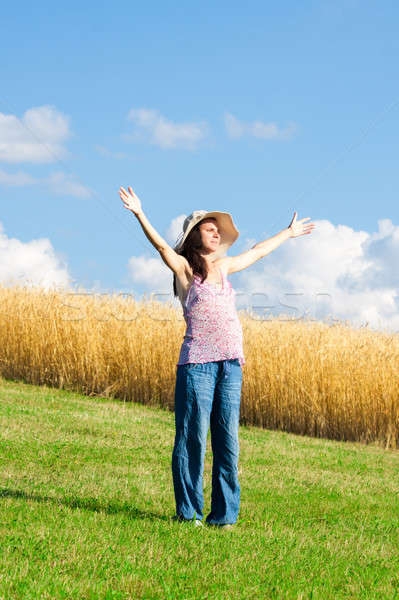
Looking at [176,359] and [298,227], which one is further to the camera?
[176,359]

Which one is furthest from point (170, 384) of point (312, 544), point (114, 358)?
point (312, 544)

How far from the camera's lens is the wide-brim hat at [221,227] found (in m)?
5.39

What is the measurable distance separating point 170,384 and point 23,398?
3244 mm

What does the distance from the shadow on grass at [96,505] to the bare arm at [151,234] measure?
7.13 ft

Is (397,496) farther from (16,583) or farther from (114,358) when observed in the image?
(114,358)

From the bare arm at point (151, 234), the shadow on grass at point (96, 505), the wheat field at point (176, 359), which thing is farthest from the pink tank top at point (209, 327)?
the wheat field at point (176, 359)

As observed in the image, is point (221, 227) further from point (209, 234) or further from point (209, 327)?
point (209, 327)

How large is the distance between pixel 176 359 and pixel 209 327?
1026cm

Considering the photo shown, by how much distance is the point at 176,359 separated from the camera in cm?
1536

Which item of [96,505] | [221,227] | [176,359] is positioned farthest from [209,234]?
[176,359]

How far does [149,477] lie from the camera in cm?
791

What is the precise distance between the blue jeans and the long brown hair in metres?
0.72

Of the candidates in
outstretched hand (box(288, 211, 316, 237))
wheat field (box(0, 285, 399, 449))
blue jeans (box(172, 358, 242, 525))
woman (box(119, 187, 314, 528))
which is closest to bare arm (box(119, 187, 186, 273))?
woman (box(119, 187, 314, 528))

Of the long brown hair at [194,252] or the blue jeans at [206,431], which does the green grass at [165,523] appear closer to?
the blue jeans at [206,431]
